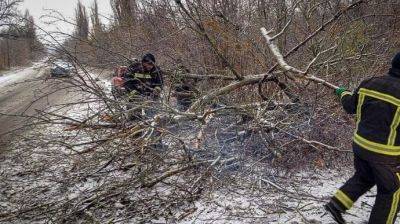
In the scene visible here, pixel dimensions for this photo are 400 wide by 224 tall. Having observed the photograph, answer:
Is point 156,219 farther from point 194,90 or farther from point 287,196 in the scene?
point 194,90

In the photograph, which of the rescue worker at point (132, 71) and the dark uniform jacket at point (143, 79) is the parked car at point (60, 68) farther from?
the rescue worker at point (132, 71)

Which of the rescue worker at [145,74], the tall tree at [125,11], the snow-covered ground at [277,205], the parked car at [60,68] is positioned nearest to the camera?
the snow-covered ground at [277,205]

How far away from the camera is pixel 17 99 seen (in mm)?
14047

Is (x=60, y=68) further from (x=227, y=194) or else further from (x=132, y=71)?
(x=227, y=194)

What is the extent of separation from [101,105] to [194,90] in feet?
4.82

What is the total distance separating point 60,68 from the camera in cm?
555

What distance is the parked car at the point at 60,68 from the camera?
5420mm

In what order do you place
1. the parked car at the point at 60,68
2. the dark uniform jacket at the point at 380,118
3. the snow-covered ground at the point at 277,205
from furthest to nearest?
the parked car at the point at 60,68
the snow-covered ground at the point at 277,205
the dark uniform jacket at the point at 380,118

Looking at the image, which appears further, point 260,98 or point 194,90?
point 194,90

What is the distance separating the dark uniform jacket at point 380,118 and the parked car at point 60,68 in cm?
384

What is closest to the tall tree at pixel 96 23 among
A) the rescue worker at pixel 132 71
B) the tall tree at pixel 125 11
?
the tall tree at pixel 125 11

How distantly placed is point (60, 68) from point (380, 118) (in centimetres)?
424

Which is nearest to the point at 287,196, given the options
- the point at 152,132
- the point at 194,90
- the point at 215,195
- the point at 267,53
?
the point at 215,195

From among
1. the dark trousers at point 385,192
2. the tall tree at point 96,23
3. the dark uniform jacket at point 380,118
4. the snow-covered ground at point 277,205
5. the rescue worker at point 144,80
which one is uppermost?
the tall tree at point 96,23
